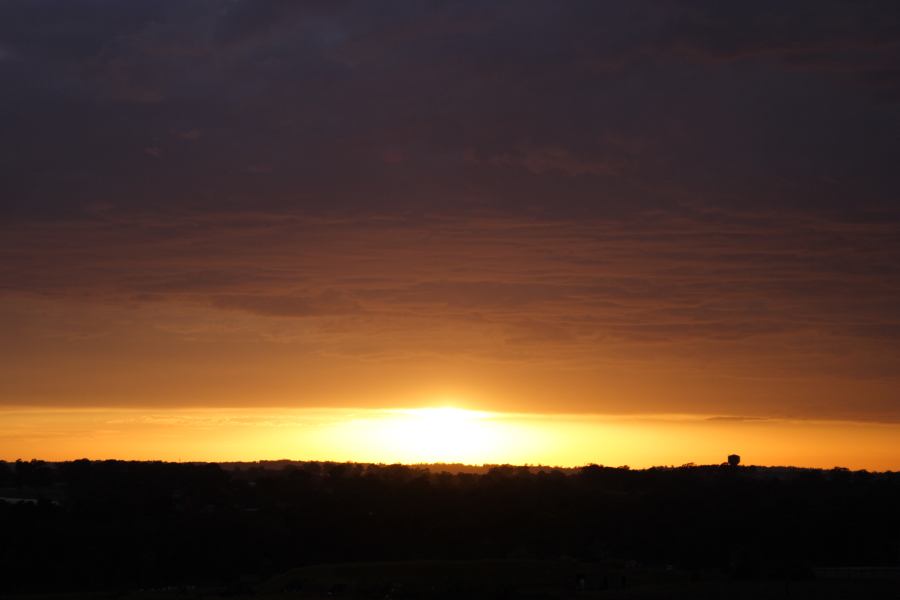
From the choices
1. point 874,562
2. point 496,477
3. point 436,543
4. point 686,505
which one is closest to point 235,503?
point 436,543

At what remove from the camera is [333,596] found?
6281cm

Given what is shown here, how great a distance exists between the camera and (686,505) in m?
100

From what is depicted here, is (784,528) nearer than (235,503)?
Yes

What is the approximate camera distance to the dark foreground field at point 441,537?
67.1 meters

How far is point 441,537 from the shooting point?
9106cm

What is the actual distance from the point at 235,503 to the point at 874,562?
161ft

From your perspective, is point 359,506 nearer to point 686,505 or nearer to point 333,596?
point 686,505

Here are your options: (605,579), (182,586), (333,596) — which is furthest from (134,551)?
(605,579)

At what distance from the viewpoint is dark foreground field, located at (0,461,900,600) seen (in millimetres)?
67125

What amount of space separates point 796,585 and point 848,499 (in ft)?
118

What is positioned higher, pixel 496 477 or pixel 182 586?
pixel 496 477

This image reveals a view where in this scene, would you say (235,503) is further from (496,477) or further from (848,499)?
(848,499)

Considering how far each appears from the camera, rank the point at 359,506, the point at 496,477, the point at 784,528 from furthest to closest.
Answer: the point at 496,477 → the point at 359,506 → the point at 784,528

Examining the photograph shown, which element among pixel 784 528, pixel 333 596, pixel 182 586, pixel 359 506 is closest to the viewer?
pixel 333 596
